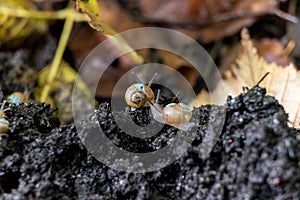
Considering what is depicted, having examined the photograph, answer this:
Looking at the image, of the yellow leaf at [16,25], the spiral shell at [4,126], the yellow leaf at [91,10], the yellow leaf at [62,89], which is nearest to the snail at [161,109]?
the spiral shell at [4,126]

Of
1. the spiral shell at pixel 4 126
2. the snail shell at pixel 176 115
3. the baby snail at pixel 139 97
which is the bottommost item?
the spiral shell at pixel 4 126

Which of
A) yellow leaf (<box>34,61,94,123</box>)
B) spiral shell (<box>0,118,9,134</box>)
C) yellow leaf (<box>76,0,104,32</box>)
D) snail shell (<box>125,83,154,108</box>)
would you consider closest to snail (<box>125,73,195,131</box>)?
snail shell (<box>125,83,154,108</box>)

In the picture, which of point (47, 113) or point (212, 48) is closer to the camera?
point (47, 113)

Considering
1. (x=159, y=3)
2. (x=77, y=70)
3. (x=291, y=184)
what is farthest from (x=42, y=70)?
(x=291, y=184)

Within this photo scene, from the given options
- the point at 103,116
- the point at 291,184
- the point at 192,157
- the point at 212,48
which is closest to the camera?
the point at 291,184

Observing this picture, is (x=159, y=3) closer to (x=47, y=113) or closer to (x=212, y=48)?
(x=212, y=48)

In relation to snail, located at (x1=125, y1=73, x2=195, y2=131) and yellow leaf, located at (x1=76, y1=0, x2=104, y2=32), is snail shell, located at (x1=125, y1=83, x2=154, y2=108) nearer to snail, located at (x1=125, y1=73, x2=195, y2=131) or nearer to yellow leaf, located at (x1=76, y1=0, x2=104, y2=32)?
snail, located at (x1=125, y1=73, x2=195, y2=131)

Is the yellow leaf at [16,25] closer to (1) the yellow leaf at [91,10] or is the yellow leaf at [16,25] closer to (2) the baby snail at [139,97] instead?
(1) the yellow leaf at [91,10]

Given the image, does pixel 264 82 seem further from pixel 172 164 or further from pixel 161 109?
pixel 172 164
